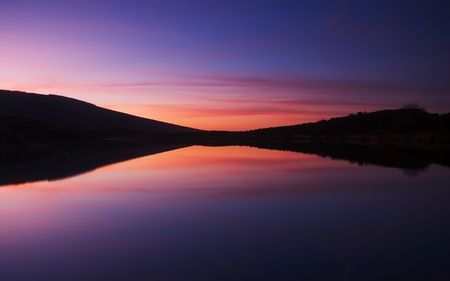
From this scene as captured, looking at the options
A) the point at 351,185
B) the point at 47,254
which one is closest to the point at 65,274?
the point at 47,254

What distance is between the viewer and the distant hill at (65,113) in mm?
77812

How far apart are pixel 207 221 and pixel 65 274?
2.60 m

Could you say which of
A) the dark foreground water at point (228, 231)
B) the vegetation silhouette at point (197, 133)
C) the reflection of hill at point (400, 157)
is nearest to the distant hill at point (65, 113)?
the vegetation silhouette at point (197, 133)

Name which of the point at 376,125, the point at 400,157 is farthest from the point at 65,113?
the point at 400,157

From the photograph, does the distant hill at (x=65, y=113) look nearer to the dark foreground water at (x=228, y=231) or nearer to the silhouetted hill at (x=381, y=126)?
the silhouetted hill at (x=381, y=126)

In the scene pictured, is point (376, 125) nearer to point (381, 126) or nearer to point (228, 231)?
point (381, 126)

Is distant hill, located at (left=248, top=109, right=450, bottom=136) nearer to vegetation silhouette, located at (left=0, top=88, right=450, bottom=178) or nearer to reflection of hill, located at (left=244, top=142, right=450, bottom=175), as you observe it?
vegetation silhouette, located at (left=0, top=88, right=450, bottom=178)

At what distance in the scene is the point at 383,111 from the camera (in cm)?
7581

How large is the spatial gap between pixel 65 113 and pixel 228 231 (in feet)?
284

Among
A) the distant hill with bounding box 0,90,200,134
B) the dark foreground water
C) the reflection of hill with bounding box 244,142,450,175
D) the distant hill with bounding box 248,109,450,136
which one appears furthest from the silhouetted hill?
the dark foreground water

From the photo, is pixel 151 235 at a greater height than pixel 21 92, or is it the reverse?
pixel 21 92

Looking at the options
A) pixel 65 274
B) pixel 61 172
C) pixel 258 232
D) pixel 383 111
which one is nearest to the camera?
pixel 65 274

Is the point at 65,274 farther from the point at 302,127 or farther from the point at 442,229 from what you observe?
the point at 302,127

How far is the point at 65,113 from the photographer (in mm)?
86875
